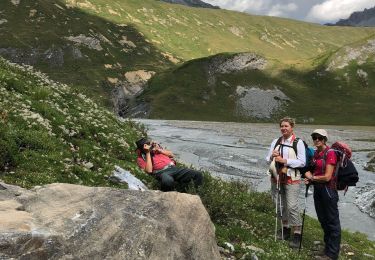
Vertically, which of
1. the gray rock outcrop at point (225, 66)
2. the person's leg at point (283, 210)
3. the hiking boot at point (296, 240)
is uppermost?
the gray rock outcrop at point (225, 66)

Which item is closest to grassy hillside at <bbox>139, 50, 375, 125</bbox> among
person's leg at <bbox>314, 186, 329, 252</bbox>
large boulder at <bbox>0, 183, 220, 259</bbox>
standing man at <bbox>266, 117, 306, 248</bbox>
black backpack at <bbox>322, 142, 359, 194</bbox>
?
standing man at <bbox>266, 117, 306, 248</bbox>

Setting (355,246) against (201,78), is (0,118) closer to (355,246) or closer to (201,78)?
(355,246)

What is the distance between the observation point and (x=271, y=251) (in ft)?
38.9

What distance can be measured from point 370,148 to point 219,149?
28792mm

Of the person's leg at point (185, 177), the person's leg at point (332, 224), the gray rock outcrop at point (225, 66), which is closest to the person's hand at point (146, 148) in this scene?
the person's leg at point (185, 177)

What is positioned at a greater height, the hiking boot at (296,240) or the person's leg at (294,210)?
the person's leg at (294,210)

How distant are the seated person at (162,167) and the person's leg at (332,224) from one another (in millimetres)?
4443

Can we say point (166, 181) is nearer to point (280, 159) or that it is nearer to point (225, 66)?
point (280, 159)

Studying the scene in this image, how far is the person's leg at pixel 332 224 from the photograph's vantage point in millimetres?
13031

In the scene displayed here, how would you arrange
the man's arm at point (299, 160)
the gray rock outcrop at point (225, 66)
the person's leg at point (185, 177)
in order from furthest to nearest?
the gray rock outcrop at point (225, 66)
the person's leg at point (185, 177)
the man's arm at point (299, 160)

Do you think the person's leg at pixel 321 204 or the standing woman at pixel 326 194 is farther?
the person's leg at pixel 321 204

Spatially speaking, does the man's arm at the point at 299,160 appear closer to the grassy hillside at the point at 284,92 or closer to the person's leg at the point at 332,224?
the person's leg at the point at 332,224

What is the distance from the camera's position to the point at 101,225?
7.71 m

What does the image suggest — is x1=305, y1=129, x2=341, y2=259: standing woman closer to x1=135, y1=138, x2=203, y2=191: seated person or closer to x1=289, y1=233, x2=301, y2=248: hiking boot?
x1=289, y1=233, x2=301, y2=248: hiking boot
